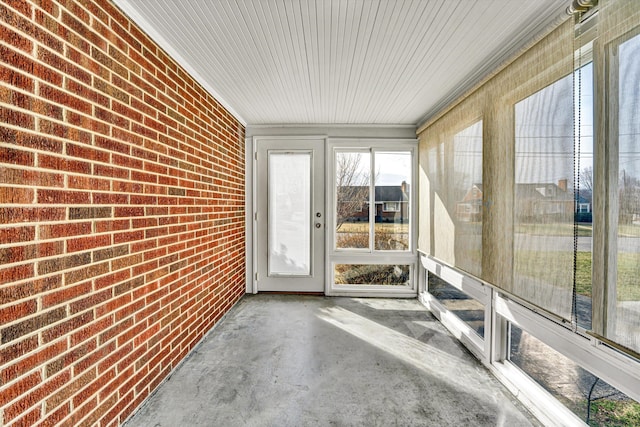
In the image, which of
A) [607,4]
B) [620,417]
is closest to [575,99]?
[607,4]

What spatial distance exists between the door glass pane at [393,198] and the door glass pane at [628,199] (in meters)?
2.87

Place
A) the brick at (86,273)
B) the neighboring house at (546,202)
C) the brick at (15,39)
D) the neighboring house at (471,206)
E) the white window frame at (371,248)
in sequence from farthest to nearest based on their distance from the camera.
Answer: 1. the white window frame at (371,248)
2. the neighboring house at (471,206)
3. the neighboring house at (546,202)
4. the brick at (86,273)
5. the brick at (15,39)

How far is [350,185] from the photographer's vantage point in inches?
165

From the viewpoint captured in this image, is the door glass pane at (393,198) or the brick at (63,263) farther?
the door glass pane at (393,198)

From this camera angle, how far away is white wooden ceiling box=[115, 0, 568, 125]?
5.59 ft

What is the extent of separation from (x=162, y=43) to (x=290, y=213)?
2.56m

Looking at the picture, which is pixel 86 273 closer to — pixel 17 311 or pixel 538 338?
pixel 17 311

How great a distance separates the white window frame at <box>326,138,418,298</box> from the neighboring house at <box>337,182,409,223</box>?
72 millimetres

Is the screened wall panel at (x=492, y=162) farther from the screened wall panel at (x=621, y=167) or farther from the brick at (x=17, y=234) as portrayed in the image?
the brick at (x=17, y=234)

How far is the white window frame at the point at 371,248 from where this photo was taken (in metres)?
4.11

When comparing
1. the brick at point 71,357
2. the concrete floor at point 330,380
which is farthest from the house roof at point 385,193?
the brick at point 71,357

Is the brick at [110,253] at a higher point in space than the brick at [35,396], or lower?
higher

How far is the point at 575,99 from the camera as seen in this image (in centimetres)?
150

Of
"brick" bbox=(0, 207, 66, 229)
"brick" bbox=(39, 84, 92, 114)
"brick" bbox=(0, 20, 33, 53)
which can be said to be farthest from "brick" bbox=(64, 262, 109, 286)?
"brick" bbox=(0, 20, 33, 53)
